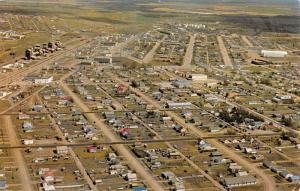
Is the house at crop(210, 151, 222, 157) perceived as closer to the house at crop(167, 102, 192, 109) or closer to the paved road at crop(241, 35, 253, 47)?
the house at crop(167, 102, 192, 109)

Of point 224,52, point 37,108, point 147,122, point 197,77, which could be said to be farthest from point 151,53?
point 147,122

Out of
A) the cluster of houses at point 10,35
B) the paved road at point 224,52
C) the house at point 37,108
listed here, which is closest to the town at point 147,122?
the house at point 37,108

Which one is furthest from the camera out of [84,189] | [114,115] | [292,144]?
[114,115]

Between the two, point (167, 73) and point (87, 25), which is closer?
point (167, 73)

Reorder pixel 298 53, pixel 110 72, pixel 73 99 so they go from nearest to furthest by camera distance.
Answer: pixel 73 99 < pixel 110 72 < pixel 298 53

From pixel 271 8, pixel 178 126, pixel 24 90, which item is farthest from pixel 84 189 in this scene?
pixel 271 8

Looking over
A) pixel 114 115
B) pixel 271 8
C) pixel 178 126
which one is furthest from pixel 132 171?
pixel 271 8

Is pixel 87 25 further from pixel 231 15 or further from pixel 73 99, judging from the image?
pixel 73 99

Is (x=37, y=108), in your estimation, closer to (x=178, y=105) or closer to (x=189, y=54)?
(x=178, y=105)
